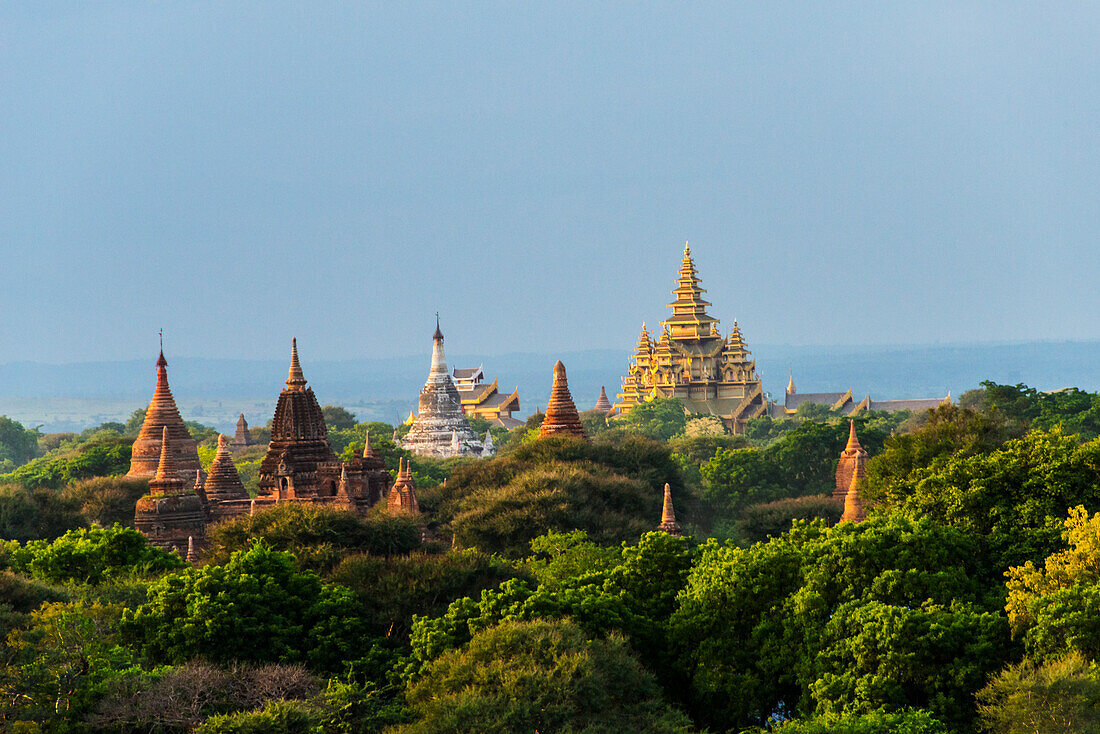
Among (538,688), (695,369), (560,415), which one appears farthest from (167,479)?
(695,369)

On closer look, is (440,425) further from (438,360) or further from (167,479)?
(167,479)

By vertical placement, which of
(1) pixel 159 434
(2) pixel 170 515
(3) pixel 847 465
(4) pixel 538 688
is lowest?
(4) pixel 538 688

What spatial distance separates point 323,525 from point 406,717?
13.9m

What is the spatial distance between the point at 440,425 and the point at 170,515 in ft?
146

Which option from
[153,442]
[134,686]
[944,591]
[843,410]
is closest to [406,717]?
[134,686]

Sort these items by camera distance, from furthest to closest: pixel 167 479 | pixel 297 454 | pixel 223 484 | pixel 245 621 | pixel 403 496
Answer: pixel 223 484 → pixel 297 454 → pixel 167 479 → pixel 403 496 → pixel 245 621

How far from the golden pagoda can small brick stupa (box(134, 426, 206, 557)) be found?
286ft

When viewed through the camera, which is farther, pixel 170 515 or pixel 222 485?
pixel 222 485

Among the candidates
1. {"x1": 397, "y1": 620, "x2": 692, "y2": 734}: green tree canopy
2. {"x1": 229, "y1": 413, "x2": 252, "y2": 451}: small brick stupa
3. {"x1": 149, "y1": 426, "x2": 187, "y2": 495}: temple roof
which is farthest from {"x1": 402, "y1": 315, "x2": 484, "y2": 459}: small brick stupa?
{"x1": 397, "y1": 620, "x2": 692, "y2": 734}: green tree canopy

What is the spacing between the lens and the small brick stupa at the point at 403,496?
61469 mm

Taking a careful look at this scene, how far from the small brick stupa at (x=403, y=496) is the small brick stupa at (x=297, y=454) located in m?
4.61

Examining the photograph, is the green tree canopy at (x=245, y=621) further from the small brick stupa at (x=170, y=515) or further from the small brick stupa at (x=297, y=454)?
the small brick stupa at (x=297, y=454)

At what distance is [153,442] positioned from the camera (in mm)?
74938

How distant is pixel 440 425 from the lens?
106375mm
